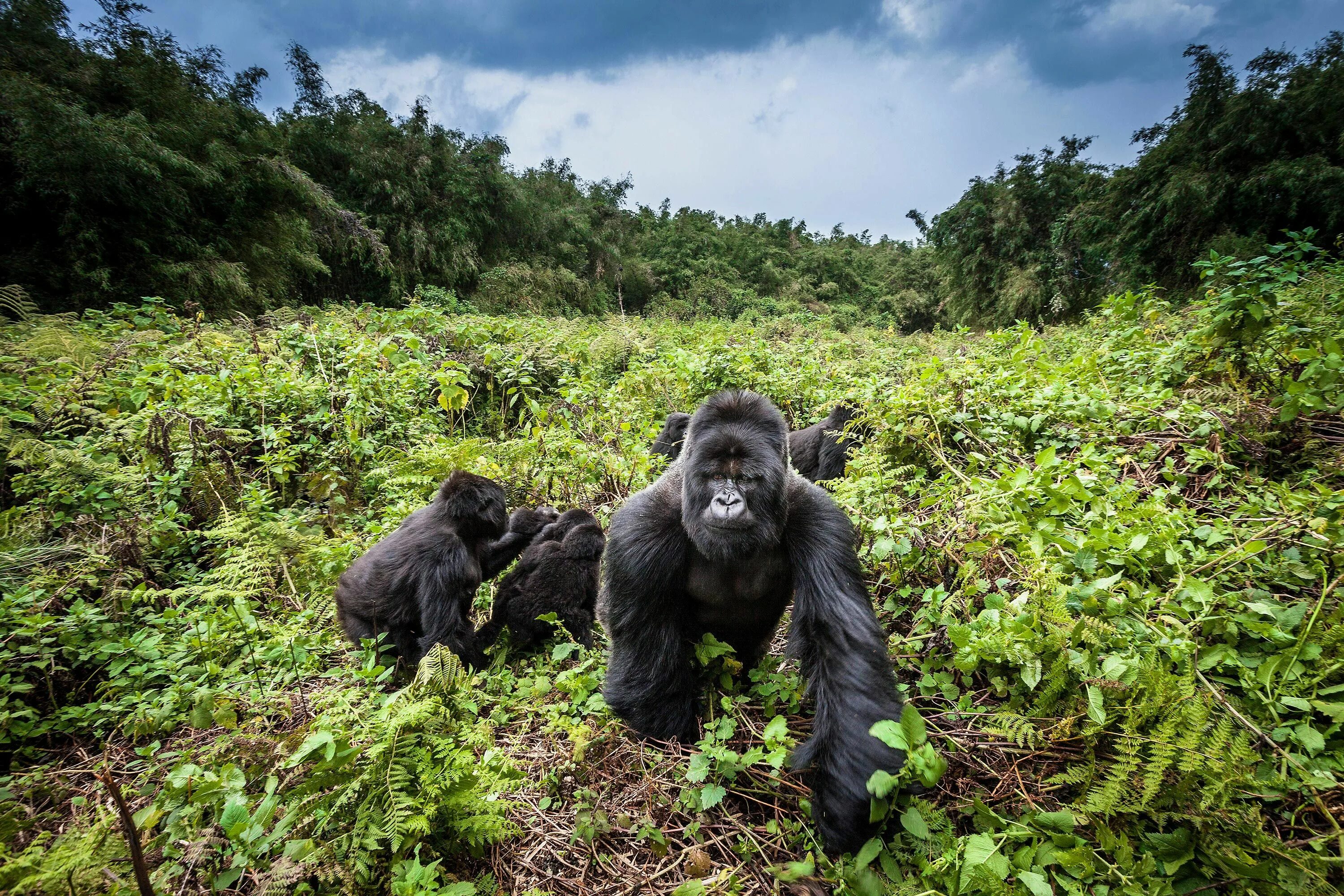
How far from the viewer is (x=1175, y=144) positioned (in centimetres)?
1656

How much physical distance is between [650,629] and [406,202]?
1112 inches

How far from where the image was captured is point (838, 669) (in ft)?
6.89

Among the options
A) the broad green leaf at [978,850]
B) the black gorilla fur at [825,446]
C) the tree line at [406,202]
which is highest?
the tree line at [406,202]

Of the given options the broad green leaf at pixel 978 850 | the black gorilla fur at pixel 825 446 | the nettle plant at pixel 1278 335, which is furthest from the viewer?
the black gorilla fur at pixel 825 446

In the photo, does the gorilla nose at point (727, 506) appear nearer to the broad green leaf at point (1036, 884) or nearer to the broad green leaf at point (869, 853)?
the broad green leaf at point (869, 853)

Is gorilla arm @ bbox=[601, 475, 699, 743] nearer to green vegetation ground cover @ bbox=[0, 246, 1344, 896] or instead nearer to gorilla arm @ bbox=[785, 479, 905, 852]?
green vegetation ground cover @ bbox=[0, 246, 1344, 896]

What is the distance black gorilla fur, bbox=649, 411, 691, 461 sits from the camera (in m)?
5.79

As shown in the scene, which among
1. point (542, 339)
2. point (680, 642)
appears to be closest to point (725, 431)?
point (680, 642)

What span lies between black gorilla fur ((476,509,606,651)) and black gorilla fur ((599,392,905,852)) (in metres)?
1.03

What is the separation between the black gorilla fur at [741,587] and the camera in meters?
2.07

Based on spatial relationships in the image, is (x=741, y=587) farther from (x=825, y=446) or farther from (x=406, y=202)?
(x=406, y=202)

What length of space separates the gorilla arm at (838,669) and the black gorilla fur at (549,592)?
68.9 inches

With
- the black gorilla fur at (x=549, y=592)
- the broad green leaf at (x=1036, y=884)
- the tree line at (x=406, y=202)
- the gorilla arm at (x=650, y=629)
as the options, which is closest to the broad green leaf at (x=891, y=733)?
the broad green leaf at (x=1036, y=884)

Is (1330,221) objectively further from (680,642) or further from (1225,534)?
(680,642)
